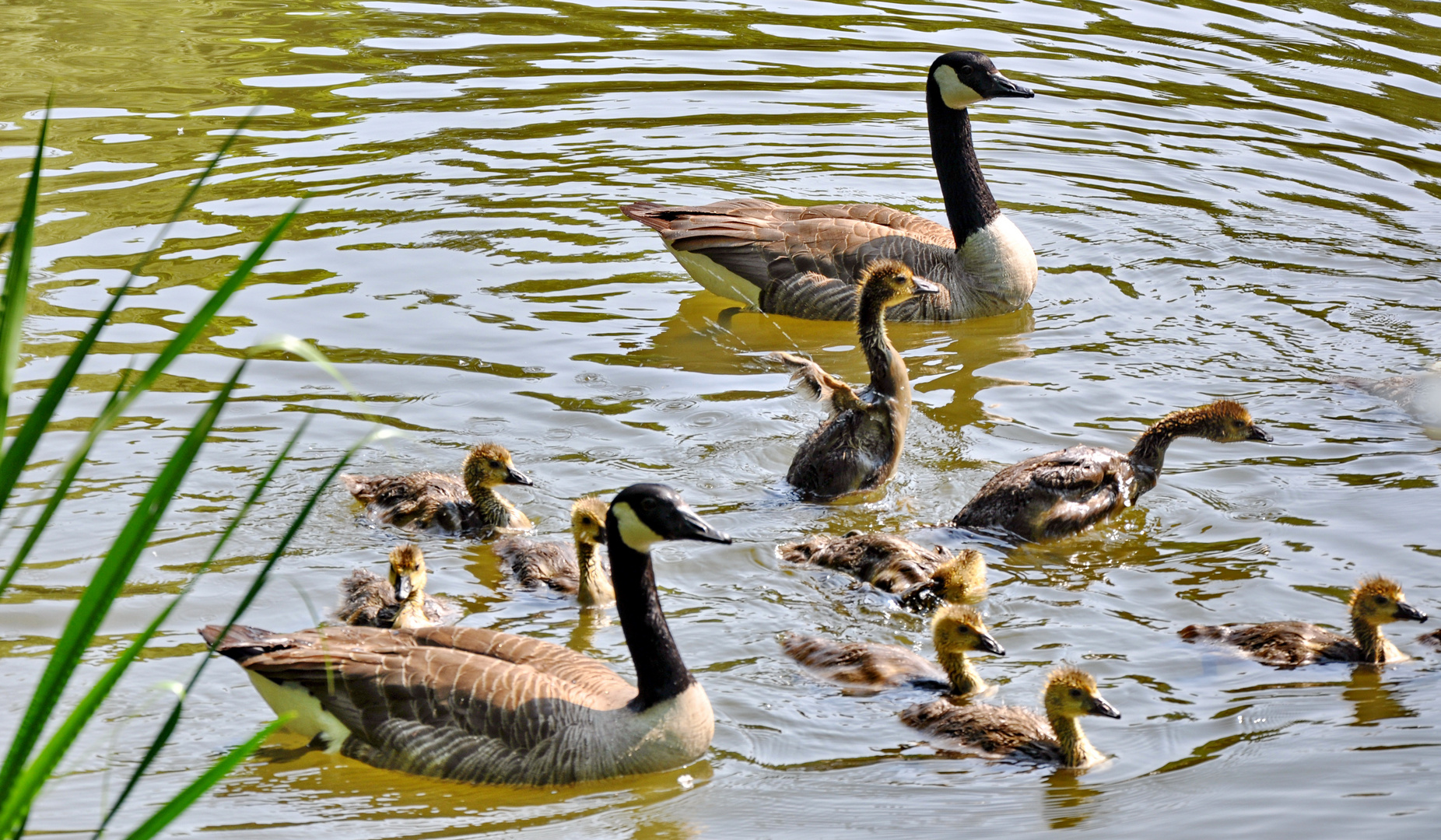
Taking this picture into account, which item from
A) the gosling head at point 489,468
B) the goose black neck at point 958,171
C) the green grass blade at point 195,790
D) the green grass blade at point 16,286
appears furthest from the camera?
the goose black neck at point 958,171

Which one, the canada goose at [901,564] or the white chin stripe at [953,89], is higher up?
the white chin stripe at [953,89]

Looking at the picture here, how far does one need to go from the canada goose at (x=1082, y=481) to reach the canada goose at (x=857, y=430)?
2.42ft

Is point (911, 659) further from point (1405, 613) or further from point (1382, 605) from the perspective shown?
point (1405, 613)

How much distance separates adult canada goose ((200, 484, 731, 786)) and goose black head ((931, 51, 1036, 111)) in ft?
24.7

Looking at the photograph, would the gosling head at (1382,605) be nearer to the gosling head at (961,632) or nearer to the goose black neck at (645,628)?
the gosling head at (961,632)

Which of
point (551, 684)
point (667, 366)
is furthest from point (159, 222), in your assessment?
point (551, 684)

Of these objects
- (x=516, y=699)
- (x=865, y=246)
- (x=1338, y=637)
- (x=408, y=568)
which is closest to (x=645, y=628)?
(x=516, y=699)

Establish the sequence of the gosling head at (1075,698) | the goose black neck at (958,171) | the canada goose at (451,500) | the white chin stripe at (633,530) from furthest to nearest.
Answer: the goose black neck at (958,171), the canada goose at (451,500), the white chin stripe at (633,530), the gosling head at (1075,698)

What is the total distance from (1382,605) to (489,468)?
485 cm

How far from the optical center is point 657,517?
6.75 meters

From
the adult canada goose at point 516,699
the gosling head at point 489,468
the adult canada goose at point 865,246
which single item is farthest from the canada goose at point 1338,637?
the adult canada goose at point 865,246

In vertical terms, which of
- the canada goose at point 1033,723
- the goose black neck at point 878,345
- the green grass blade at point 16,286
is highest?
the green grass blade at point 16,286

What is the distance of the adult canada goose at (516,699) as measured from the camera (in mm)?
6758

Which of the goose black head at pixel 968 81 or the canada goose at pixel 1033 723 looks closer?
the canada goose at pixel 1033 723
